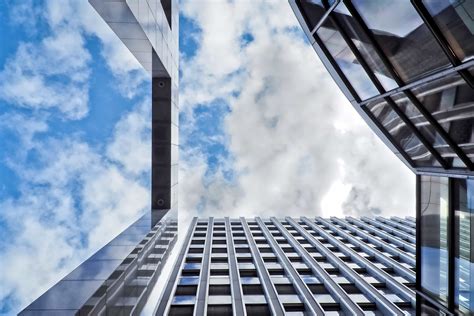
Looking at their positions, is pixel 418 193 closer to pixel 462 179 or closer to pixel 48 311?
pixel 462 179

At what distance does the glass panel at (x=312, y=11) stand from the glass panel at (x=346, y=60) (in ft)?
1.33

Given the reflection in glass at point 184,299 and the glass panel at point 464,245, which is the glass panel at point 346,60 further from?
the reflection in glass at point 184,299

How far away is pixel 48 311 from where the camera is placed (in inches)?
285

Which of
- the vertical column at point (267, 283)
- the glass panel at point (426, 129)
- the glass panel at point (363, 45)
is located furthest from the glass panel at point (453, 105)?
the vertical column at point (267, 283)

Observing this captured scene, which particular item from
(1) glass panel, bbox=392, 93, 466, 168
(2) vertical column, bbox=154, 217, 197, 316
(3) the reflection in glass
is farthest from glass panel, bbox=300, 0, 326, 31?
(3) the reflection in glass

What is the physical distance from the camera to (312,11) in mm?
12336

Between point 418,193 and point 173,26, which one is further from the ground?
point 173,26

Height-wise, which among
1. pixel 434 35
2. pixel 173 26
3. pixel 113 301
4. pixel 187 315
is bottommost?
pixel 187 315

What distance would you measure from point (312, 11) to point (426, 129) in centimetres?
622

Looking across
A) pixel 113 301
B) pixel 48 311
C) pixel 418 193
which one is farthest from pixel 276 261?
pixel 48 311

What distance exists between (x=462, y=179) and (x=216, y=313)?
19415mm

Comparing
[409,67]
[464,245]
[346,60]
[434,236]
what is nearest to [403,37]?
[409,67]

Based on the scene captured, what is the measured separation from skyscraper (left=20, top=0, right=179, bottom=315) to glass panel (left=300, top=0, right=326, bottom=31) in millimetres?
7453

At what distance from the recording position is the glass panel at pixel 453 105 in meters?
8.02
